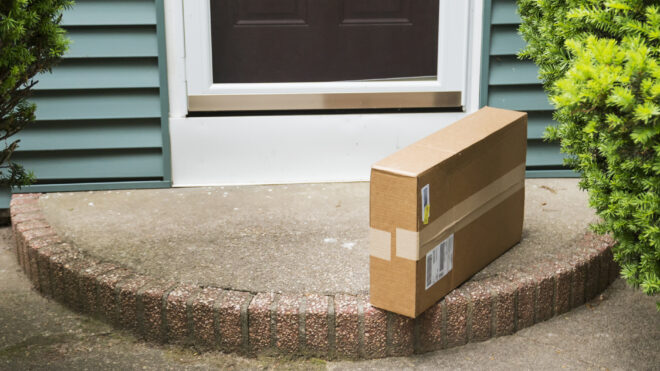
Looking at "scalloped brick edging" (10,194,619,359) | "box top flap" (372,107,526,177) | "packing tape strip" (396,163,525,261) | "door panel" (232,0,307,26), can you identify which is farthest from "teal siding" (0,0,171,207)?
"packing tape strip" (396,163,525,261)

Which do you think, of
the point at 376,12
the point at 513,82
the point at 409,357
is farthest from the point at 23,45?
the point at 513,82

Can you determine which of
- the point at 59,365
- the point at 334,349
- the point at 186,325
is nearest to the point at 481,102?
the point at 334,349

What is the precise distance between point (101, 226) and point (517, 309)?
5.76 feet

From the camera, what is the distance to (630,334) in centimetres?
258

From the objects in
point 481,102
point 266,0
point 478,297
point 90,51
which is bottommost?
point 478,297

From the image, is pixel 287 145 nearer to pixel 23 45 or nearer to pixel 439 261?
pixel 439 261

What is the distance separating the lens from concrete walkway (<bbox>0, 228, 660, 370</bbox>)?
2396 millimetres

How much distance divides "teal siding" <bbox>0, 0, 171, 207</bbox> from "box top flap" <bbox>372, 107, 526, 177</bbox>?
152 cm

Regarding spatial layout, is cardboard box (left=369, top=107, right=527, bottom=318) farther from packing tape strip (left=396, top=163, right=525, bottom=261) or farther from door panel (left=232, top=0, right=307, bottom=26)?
door panel (left=232, top=0, right=307, bottom=26)

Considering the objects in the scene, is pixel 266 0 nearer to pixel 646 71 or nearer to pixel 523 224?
pixel 523 224

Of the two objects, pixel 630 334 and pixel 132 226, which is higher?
pixel 132 226

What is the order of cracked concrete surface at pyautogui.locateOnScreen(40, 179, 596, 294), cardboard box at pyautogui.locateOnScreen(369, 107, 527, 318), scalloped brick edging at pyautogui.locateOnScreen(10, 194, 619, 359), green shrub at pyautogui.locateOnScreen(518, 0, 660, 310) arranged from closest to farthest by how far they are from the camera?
green shrub at pyautogui.locateOnScreen(518, 0, 660, 310), cardboard box at pyautogui.locateOnScreen(369, 107, 527, 318), scalloped brick edging at pyautogui.locateOnScreen(10, 194, 619, 359), cracked concrete surface at pyautogui.locateOnScreen(40, 179, 596, 294)

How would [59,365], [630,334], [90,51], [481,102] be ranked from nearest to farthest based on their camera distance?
[59,365]
[630,334]
[90,51]
[481,102]

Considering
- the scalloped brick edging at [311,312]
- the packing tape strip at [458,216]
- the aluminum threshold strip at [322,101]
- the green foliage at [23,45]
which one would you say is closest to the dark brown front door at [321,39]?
the aluminum threshold strip at [322,101]
